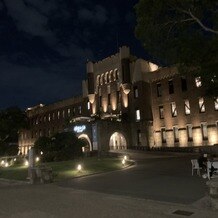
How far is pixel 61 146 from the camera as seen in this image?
3891 centimetres

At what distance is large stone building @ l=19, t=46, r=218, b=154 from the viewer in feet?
150

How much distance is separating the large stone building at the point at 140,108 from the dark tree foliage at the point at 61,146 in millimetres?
10055

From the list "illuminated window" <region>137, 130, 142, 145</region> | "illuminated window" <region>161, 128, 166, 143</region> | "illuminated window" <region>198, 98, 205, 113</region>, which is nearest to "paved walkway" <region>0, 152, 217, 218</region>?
"illuminated window" <region>198, 98, 205, 113</region>

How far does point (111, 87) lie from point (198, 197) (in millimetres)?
46591

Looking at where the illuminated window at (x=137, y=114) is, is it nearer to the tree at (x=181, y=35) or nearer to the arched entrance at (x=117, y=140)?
the arched entrance at (x=117, y=140)

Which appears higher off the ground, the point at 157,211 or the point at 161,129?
the point at 161,129

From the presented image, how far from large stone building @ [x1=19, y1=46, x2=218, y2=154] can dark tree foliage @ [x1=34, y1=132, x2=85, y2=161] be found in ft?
33.0

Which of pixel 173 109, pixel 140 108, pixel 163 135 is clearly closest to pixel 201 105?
pixel 173 109

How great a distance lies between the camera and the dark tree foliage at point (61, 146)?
37844mm

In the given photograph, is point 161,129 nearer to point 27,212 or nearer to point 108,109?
point 108,109

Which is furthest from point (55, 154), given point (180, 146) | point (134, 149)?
point (180, 146)

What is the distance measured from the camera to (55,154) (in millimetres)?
37625

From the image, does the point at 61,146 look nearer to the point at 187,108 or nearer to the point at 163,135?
the point at 163,135

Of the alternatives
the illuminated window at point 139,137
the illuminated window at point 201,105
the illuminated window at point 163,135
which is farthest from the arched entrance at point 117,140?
the illuminated window at point 201,105
